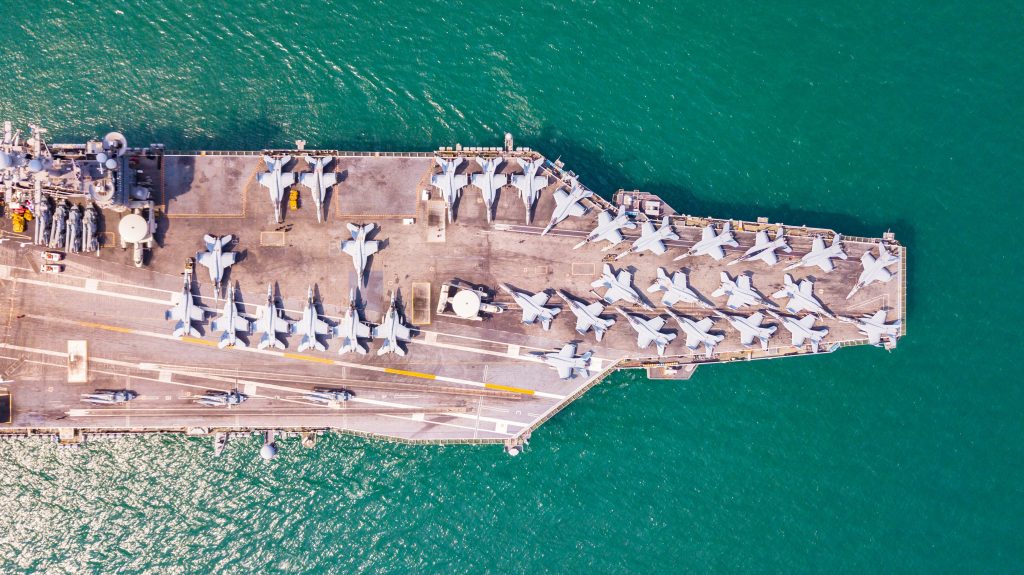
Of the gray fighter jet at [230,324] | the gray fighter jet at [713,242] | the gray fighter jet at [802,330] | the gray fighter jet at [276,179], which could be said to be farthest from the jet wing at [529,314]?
the gray fighter jet at [230,324]

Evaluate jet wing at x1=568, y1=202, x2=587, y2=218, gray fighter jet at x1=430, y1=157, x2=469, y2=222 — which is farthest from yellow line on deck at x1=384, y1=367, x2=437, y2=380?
jet wing at x1=568, y1=202, x2=587, y2=218

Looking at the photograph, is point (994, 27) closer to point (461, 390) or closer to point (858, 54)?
point (858, 54)

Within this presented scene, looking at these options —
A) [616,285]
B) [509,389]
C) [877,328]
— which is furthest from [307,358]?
[877,328]

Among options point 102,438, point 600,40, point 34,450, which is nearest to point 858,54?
point 600,40

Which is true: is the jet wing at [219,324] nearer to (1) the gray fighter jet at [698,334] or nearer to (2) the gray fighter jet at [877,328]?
(1) the gray fighter jet at [698,334]

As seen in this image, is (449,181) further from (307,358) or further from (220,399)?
(220,399)
